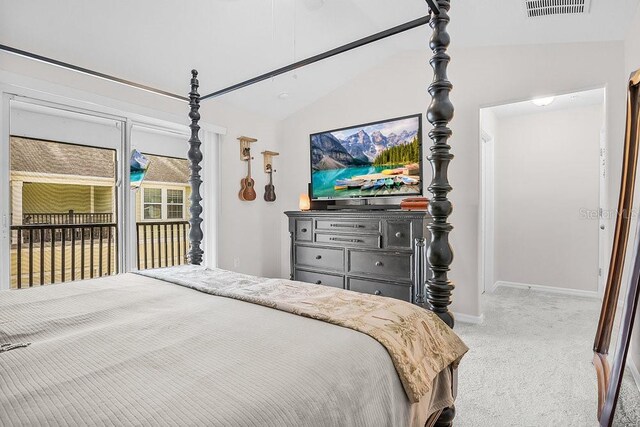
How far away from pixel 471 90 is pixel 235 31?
228 cm

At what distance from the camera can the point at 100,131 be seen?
3.33 metres

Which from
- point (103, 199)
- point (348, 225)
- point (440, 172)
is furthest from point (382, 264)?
point (103, 199)

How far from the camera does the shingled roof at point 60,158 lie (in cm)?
291

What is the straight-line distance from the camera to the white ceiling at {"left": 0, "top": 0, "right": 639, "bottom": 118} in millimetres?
2479

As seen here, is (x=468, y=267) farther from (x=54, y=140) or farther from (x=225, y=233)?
(x=54, y=140)

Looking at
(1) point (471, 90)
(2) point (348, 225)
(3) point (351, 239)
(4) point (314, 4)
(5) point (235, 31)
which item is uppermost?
(4) point (314, 4)

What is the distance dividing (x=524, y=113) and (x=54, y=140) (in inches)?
217

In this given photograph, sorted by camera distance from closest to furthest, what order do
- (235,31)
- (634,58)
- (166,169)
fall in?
1. (634,58)
2. (235,31)
3. (166,169)

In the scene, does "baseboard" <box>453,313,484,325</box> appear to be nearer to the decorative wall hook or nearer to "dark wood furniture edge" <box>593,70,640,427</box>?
"dark wood furniture edge" <box>593,70,640,427</box>

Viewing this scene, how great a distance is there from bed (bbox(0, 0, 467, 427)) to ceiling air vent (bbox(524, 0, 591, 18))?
4.28 feet

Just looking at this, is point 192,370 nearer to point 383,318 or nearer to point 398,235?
point 383,318

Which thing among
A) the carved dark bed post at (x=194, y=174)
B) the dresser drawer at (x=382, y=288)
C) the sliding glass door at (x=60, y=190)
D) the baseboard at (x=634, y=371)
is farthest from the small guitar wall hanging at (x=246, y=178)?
the baseboard at (x=634, y=371)

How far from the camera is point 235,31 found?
3.09 metres

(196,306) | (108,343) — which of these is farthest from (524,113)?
(108,343)
